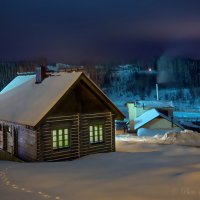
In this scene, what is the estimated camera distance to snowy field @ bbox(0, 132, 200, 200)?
10.8 m

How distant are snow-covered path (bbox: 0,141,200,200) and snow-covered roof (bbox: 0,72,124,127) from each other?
11.8ft

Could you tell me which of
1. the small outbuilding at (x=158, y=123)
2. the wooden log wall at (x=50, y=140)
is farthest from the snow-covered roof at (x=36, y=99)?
the small outbuilding at (x=158, y=123)

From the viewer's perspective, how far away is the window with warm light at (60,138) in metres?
19.9

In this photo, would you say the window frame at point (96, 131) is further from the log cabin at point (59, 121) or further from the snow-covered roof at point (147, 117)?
the snow-covered roof at point (147, 117)

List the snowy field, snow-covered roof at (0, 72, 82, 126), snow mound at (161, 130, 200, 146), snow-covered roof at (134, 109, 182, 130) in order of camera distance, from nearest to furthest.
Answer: the snowy field → snow-covered roof at (0, 72, 82, 126) → snow mound at (161, 130, 200, 146) → snow-covered roof at (134, 109, 182, 130)

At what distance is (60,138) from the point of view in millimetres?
20172

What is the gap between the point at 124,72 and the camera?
461 ft

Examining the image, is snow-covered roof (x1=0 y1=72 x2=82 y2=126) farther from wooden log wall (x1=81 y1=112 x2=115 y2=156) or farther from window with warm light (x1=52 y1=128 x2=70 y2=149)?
wooden log wall (x1=81 y1=112 x2=115 y2=156)

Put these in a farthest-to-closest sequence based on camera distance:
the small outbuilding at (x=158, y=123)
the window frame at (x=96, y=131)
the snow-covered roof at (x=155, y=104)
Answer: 1. the snow-covered roof at (x=155, y=104)
2. the small outbuilding at (x=158, y=123)
3. the window frame at (x=96, y=131)

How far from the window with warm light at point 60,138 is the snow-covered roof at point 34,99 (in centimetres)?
166

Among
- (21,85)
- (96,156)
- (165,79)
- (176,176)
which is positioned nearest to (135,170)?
(176,176)

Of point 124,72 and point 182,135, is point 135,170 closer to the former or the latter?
point 182,135

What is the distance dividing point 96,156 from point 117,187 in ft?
28.8

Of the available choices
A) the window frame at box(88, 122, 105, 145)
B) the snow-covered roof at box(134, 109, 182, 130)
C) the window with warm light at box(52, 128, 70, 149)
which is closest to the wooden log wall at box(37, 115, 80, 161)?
the window with warm light at box(52, 128, 70, 149)
